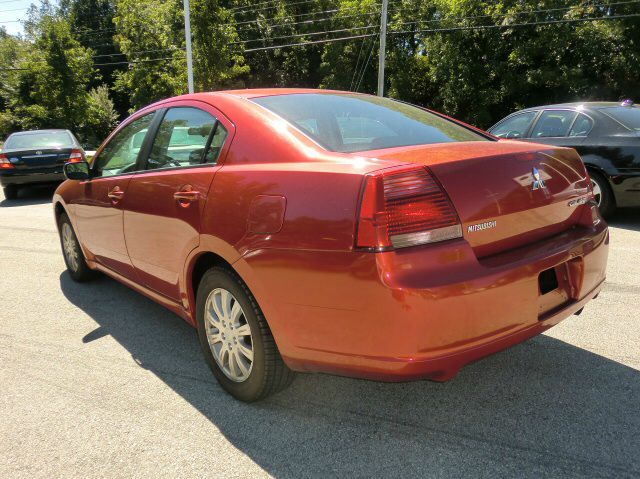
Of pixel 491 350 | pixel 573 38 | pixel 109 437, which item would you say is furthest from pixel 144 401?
pixel 573 38

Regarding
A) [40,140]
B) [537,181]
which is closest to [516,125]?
[537,181]

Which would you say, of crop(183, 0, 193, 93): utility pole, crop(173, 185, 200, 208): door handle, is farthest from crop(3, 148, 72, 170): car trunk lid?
crop(183, 0, 193, 93): utility pole

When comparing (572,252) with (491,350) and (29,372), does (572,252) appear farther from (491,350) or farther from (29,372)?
(29,372)

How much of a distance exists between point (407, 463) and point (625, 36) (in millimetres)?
30638

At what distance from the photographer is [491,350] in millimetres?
2129

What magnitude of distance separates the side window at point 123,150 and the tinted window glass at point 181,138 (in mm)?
251

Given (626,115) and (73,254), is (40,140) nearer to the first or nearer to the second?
(73,254)

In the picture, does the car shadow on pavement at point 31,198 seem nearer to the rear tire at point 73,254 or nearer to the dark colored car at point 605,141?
the rear tire at point 73,254

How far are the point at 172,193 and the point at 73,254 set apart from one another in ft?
8.09

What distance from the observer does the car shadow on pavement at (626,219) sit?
6539 millimetres

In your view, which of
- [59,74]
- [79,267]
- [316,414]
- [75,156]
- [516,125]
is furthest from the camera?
[59,74]

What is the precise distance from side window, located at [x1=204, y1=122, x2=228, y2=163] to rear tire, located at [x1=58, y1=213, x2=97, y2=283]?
244 cm

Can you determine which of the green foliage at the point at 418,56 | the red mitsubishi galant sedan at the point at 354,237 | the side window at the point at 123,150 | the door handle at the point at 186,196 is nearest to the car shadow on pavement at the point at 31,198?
the side window at the point at 123,150

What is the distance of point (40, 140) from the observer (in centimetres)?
1158
